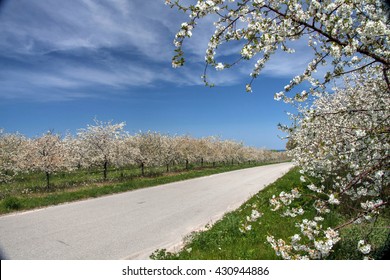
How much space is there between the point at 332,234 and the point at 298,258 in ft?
1.59

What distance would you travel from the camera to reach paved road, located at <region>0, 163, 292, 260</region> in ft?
28.7

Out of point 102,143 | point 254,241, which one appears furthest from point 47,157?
point 254,241

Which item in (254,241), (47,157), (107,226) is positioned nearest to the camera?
(254,241)

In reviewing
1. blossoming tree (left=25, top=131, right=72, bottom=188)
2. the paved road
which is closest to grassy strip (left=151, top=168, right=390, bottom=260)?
the paved road

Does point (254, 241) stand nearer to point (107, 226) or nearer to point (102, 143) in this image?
point (107, 226)

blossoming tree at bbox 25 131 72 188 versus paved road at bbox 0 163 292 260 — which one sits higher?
blossoming tree at bbox 25 131 72 188

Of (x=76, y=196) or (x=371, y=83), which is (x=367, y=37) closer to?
(x=371, y=83)

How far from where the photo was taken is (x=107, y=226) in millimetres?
11453

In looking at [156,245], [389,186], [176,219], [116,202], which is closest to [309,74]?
[389,186]

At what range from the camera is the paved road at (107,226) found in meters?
8.74

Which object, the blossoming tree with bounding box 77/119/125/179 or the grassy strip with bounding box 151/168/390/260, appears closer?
the grassy strip with bounding box 151/168/390/260

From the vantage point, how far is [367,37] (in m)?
3.63

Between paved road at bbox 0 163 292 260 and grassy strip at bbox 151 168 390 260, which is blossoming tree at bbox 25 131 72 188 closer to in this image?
paved road at bbox 0 163 292 260

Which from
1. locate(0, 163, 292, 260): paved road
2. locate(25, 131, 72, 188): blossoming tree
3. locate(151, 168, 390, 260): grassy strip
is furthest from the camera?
locate(25, 131, 72, 188): blossoming tree
